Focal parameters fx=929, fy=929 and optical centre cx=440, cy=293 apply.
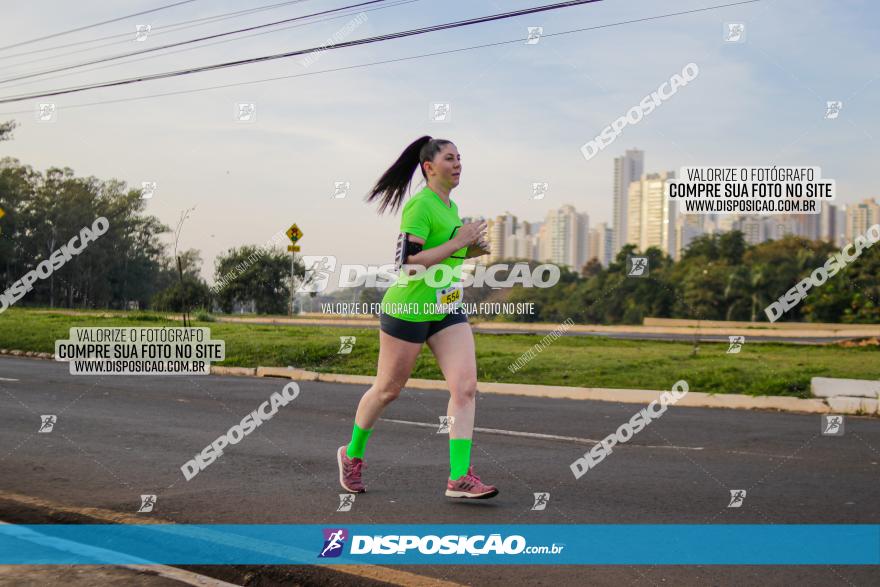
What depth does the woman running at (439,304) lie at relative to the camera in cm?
536

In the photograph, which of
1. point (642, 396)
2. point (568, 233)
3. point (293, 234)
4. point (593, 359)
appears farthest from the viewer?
point (568, 233)

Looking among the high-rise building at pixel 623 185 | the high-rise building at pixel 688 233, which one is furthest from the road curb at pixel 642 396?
the high-rise building at pixel 623 185

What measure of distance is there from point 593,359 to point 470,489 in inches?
502

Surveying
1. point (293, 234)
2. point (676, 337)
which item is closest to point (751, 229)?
point (676, 337)

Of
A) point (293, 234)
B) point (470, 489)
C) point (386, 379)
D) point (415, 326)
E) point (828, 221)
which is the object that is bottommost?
point (470, 489)

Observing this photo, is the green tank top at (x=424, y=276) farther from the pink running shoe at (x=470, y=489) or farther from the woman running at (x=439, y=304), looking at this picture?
the pink running shoe at (x=470, y=489)

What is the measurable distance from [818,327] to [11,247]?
55151 millimetres

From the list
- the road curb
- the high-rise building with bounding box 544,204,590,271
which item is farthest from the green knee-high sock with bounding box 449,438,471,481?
the high-rise building with bounding box 544,204,590,271

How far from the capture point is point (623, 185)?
72.4 m

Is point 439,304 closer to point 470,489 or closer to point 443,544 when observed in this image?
point 470,489

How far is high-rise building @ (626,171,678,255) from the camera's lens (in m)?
46.6

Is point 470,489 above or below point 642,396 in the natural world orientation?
above

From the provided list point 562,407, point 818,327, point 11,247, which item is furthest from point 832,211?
point 562,407

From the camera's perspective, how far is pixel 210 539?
458 centimetres
